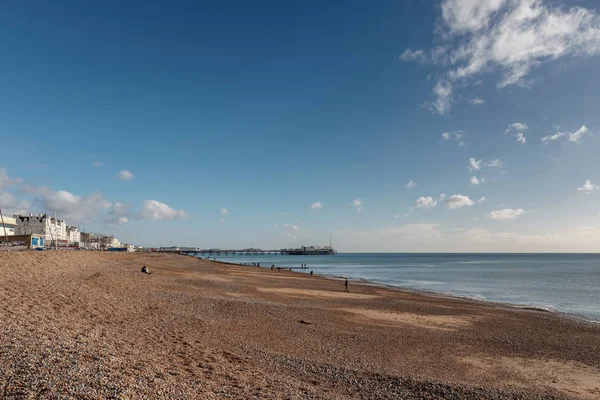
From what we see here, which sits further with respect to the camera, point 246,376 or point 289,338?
point 289,338

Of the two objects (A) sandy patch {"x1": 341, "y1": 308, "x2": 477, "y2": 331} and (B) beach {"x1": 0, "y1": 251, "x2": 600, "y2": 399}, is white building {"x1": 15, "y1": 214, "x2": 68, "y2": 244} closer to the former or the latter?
(B) beach {"x1": 0, "y1": 251, "x2": 600, "y2": 399}

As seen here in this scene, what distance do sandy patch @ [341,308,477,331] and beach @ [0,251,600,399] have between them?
0.47 ft

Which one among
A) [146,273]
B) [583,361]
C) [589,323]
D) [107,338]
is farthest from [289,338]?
[146,273]

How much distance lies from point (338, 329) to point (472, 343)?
22.7 ft

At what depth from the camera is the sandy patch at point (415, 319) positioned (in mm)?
23062

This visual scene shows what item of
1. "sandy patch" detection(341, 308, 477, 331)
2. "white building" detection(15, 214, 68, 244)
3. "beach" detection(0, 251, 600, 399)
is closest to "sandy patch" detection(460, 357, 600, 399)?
"beach" detection(0, 251, 600, 399)

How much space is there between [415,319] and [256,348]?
13.8m

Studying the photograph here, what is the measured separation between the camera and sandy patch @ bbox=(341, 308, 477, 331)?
23062 mm

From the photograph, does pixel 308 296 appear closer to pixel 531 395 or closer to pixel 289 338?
pixel 289 338

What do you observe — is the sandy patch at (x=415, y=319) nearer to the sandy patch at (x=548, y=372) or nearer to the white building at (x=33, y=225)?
the sandy patch at (x=548, y=372)

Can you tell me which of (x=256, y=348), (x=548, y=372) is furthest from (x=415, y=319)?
(x=256, y=348)

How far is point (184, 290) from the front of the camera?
2927 cm

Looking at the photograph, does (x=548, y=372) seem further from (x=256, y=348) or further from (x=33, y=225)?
(x=33, y=225)

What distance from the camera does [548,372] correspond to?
1513cm
